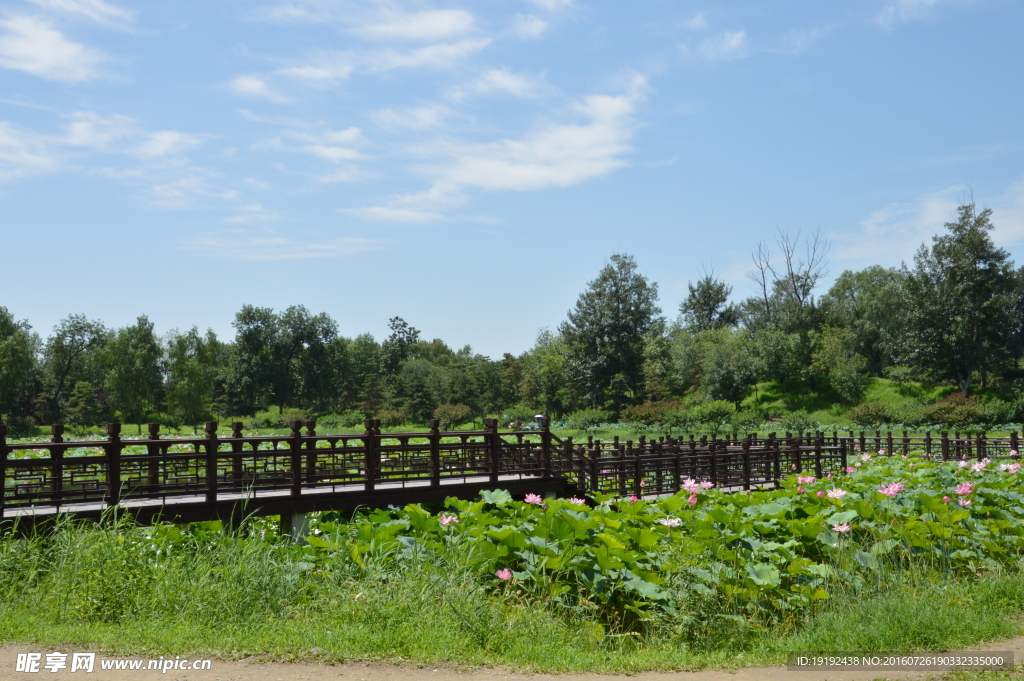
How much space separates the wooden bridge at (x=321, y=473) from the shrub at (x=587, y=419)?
1508 inches

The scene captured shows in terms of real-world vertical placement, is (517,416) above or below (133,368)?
below

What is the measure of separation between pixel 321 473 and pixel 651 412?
45192 mm

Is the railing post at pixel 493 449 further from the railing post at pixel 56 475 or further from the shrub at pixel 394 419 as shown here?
the shrub at pixel 394 419

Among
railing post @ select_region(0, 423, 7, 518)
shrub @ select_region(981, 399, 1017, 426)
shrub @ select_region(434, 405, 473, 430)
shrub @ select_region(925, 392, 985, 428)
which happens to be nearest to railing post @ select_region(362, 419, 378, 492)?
railing post @ select_region(0, 423, 7, 518)

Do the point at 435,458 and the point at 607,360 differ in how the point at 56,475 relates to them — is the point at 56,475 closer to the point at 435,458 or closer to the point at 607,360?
the point at 435,458

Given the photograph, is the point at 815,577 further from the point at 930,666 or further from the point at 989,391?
the point at 989,391

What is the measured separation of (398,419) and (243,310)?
21.3 metres

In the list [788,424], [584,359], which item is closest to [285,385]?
[584,359]

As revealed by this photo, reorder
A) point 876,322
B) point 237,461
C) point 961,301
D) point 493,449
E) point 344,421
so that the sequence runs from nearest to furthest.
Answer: point 237,461 < point 493,449 < point 961,301 < point 344,421 < point 876,322

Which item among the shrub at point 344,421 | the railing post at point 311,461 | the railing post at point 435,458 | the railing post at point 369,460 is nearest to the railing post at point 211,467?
the railing post at point 311,461

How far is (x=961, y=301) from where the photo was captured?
51750 millimetres

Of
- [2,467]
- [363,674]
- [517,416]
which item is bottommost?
[517,416]

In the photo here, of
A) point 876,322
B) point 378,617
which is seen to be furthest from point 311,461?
point 876,322

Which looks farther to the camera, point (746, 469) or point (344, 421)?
point (344, 421)
